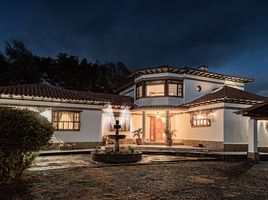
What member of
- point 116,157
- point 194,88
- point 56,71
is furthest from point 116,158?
point 56,71

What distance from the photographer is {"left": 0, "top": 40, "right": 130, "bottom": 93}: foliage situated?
1407 inches

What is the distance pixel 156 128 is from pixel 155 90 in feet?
11.6

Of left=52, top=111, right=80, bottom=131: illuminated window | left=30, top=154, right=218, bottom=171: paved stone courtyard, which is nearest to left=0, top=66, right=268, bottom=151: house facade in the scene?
left=52, top=111, right=80, bottom=131: illuminated window

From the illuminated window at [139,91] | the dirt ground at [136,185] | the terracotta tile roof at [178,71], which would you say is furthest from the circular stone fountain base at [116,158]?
the illuminated window at [139,91]

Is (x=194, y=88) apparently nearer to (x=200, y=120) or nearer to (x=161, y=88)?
(x=161, y=88)

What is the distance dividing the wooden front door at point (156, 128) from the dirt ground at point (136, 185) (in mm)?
13409

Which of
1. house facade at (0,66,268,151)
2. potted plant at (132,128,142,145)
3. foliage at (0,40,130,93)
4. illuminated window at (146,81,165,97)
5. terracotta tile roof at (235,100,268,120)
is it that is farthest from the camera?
foliage at (0,40,130,93)

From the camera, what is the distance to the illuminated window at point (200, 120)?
66.7ft

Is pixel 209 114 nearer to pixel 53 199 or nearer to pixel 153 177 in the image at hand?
pixel 153 177

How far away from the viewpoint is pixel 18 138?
7992 mm

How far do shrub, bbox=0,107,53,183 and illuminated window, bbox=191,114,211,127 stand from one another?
1413 centimetres

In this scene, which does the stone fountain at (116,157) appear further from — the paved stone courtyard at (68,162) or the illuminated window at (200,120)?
the illuminated window at (200,120)

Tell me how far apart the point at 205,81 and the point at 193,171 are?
14685 mm

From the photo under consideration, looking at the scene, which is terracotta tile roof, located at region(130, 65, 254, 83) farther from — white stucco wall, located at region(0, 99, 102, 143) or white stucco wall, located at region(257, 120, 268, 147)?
white stucco wall, located at region(257, 120, 268, 147)
